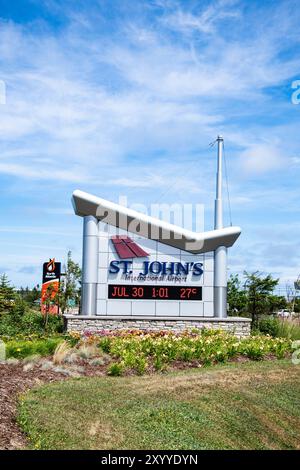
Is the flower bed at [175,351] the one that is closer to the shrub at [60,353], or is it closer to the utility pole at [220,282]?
the shrub at [60,353]

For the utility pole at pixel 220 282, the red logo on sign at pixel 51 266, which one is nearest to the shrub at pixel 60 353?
the utility pole at pixel 220 282

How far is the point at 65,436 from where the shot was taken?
788cm

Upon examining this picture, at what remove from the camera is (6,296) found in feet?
74.1

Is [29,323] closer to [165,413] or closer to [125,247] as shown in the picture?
[125,247]

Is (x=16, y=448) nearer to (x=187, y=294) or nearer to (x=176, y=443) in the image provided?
(x=176, y=443)

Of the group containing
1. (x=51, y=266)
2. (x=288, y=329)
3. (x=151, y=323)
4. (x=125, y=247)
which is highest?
(x=125, y=247)

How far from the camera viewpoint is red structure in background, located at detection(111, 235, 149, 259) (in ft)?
68.2

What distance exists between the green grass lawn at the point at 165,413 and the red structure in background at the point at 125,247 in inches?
350

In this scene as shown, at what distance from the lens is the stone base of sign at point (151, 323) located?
A: 2022cm

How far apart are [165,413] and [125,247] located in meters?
12.1

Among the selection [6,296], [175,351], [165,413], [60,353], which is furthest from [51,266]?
[165,413]

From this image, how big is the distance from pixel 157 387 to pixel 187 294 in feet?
33.2

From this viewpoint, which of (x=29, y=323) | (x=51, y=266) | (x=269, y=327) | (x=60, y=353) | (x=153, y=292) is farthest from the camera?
Answer: (x=51, y=266)
